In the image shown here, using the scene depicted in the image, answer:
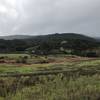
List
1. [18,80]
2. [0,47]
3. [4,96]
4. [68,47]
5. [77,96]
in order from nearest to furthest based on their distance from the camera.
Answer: [77,96] < [4,96] < [18,80] < [68,47] < [0,47]

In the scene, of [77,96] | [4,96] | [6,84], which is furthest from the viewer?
[6,84]

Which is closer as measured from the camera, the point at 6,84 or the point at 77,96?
the point at 77,96

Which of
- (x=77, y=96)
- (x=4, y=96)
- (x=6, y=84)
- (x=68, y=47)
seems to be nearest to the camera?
(x=77, y=96)

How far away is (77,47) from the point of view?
Result: 98.4 m

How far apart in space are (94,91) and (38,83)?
5.05m

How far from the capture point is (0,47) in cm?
11156

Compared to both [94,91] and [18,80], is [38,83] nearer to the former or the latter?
[18,80]

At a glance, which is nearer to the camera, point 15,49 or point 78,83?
point 78,83

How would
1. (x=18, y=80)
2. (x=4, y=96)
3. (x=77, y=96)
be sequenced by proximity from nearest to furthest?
(x=77, y=96)
(x=4, y=96)
(x=18, y=80)

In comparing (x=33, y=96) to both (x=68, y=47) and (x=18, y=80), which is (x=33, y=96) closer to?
(x=18, y=80)

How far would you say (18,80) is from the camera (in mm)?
19406

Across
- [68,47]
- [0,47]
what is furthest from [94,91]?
[0,47]

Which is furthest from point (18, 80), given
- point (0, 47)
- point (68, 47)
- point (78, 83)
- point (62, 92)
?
point (0, 47)

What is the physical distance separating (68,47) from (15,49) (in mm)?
19689
